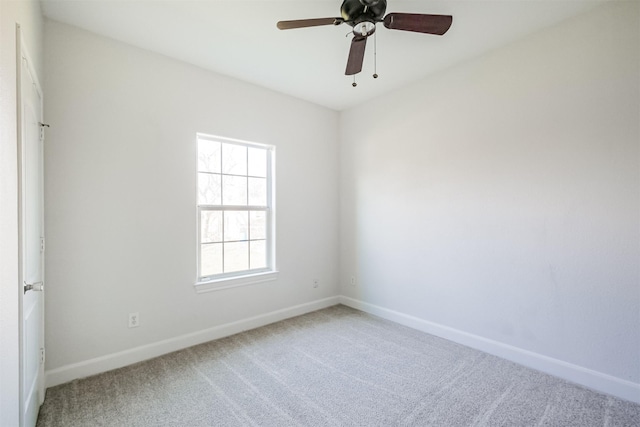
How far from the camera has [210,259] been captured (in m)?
3.08

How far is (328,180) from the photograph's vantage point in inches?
161

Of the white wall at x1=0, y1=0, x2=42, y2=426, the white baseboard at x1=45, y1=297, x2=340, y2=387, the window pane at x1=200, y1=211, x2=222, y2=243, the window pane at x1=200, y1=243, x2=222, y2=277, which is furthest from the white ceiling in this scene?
the white baseboard at x1=45, y1=297, x2=340, y2=387

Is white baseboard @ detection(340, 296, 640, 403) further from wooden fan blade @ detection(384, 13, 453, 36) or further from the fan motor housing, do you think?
the fan motor housing

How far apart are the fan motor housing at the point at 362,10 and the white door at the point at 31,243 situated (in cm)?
167

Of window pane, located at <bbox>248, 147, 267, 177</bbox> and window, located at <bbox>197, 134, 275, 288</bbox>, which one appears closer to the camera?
window, located at <bbox>197, 134, 275, 288</bbox>

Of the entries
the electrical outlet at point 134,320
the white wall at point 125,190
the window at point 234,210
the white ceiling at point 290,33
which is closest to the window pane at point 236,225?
the window at point 234,210

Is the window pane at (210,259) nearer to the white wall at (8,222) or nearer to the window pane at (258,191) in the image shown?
the window pane at (258,191)

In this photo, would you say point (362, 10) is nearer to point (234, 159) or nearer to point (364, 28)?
point (364, 28)

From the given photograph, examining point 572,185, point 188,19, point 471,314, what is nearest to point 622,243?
point 572,185

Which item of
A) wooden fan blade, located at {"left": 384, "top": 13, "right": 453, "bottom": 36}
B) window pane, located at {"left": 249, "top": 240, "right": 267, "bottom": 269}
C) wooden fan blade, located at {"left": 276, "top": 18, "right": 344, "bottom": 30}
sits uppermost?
wooden fan blade, located at {"left": 384, "top": 13, "right": 453, "bottom": 36}

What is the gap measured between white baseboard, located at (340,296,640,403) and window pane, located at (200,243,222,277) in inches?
79.7

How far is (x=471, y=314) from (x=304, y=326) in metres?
1.72

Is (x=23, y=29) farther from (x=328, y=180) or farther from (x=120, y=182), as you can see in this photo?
(x=328, y=180)

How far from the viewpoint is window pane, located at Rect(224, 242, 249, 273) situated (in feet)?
10.5
